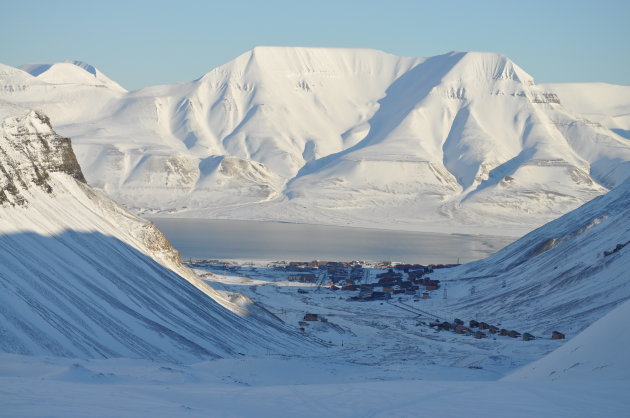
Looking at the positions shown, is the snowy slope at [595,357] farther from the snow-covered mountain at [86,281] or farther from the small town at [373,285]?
the small town at [373,285]

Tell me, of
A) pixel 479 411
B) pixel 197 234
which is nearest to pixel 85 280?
pixel 479 411

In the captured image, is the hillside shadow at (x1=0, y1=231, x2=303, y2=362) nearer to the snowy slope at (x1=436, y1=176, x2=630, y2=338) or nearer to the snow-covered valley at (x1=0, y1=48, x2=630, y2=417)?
the snow-covered valley at (x1=0, y1=48, x2=630, y2=417)

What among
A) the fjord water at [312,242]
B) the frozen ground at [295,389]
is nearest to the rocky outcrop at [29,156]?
the frozen ground at [295,389]

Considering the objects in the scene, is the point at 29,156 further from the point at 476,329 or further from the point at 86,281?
the point at 476,329

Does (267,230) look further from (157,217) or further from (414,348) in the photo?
(414,348)

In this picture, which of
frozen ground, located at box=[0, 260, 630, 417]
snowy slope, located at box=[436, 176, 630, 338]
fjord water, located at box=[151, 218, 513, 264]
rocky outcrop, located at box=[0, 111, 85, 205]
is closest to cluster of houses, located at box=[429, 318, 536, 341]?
snowy slope, located at box=[436, 176, 630, 338]
